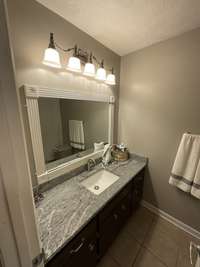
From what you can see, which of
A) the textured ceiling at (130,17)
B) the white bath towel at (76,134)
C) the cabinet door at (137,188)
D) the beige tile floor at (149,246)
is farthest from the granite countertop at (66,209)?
the textured ceiling at (130,17)

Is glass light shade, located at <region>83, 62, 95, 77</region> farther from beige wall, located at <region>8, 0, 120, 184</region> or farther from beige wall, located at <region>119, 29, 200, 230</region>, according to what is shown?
beige wall, located at <region>119, 29, 200, 230</region>

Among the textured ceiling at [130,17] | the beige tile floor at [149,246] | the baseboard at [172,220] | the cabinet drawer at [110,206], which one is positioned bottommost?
the beige tile floor at [149,246]

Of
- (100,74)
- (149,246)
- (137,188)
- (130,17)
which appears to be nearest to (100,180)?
(137,188)

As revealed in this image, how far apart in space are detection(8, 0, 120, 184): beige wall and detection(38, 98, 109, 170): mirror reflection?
165 millimetres

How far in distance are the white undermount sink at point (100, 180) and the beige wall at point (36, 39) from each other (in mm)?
623

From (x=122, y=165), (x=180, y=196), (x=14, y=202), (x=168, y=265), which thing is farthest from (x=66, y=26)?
(x=168, y=265)

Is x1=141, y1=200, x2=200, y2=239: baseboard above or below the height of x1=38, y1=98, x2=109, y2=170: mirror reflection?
below

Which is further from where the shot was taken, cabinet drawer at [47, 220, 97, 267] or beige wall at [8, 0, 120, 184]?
beige wall at [8, 0, 120, 184]

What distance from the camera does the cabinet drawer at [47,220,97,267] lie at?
0.73 m

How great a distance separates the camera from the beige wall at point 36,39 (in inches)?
33.6

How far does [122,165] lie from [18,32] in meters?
1.72

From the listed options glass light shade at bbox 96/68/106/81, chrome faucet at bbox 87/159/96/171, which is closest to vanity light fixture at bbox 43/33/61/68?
glass light shade at bbox 96/68/106/81

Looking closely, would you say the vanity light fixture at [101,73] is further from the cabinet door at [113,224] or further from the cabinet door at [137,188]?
the cabinet door at [113,224]

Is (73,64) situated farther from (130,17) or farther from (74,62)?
(130,17)
